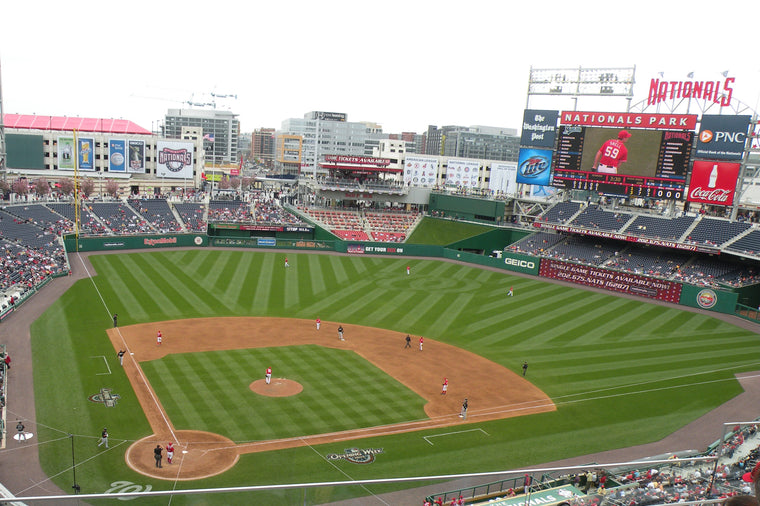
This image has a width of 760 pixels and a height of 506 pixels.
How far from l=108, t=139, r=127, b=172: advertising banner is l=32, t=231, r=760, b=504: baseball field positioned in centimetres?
3454

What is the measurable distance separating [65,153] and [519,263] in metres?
61.7

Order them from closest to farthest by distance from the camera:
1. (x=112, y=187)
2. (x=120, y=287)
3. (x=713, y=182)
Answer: (x=120, y=287), (x=713, y=182), (x=112, y=187)

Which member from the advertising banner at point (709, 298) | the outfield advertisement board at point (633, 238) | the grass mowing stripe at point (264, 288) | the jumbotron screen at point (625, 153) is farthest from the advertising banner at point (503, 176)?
the advertising banner at point (709, 298)

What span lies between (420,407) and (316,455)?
6710 mm

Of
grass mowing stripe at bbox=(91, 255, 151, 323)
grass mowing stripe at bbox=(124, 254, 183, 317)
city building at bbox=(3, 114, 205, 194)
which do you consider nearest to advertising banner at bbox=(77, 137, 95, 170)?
city building at bbox=(3, 114, 205, 194)

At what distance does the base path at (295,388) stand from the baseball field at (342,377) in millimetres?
114

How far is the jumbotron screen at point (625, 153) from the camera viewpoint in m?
53.9

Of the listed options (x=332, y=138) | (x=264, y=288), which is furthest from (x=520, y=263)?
A: (x=332, y=138)

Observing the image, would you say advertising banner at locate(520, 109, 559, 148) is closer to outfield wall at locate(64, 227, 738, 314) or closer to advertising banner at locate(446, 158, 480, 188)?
outfield wall at locate(64, 227, 738, 314)

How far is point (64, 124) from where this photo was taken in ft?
307

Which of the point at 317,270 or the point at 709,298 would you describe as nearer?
the point at 709,298

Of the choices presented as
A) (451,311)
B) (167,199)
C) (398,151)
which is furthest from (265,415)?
(398,151)

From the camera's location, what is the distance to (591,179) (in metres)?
59.6

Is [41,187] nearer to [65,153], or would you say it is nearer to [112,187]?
[65,153]
